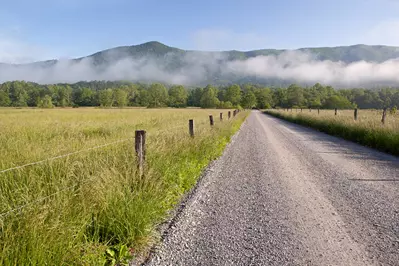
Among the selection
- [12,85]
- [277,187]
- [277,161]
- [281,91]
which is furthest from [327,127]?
[12,85]

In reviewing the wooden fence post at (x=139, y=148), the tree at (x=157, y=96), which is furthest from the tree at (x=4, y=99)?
the wooden fence post at (x=139, y=148)

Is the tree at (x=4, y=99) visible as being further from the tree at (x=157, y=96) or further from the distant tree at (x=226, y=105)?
the distant tree at (x=226, y=105)

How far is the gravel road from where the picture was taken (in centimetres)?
298

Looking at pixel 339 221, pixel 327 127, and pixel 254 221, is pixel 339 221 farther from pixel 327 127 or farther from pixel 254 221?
pixel 327 127

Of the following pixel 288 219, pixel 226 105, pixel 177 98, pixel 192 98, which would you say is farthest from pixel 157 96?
pixel 288 219

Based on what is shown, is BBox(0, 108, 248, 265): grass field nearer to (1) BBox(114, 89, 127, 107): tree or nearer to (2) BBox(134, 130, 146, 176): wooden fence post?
(2) BBox(134, 130, 146, 176): wooden fence post

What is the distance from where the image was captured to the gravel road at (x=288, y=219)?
298 cm

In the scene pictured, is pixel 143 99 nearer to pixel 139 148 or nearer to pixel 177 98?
pixel 177 98

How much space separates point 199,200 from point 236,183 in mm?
1457

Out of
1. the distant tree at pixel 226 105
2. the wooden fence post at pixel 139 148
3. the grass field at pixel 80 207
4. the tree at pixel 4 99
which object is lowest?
the grass field at pixel 80 207

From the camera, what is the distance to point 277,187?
5.59m

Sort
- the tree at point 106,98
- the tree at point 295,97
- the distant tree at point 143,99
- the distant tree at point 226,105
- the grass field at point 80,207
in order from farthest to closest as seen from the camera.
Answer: the tree at point 295,97 → the distant tree at point 143,99 → the tree at point 106,98 → the distant tree at point 226,105 → the grass field at point 80,207

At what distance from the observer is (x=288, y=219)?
3959 millimetres

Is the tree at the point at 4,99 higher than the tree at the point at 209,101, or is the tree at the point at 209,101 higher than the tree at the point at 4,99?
the tree at the point at 4,99
